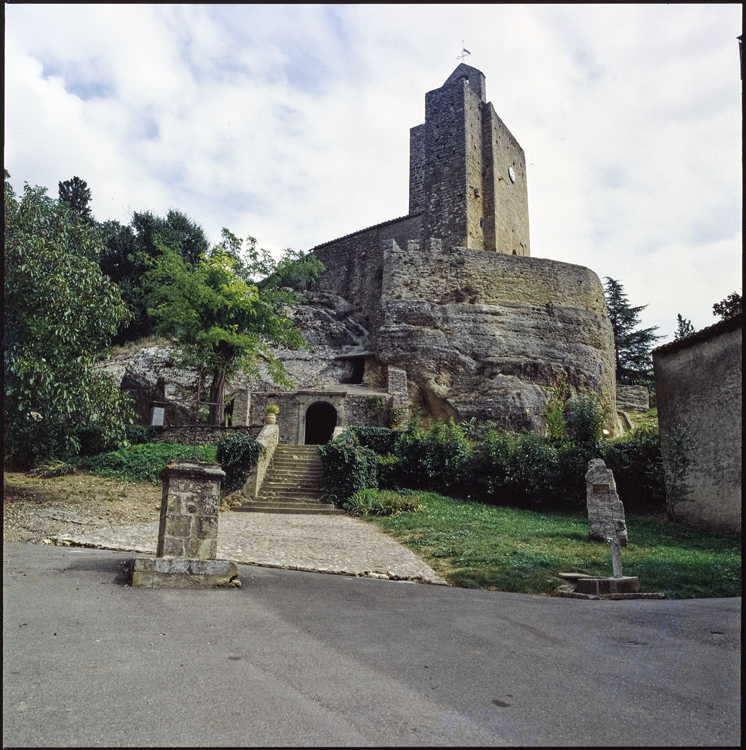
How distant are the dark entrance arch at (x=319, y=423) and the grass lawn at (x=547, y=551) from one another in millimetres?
10217

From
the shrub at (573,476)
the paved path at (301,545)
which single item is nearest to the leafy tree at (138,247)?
the paved path at (301,545)

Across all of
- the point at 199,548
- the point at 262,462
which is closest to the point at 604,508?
the point at 199,548

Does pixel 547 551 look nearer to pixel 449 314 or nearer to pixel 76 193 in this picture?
pixel 449 314

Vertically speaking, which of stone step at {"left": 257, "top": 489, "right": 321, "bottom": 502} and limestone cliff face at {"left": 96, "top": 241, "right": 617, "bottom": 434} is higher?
limestone cliff face at {"left": 96, "top": 241, "right": 617, "bottom": 434}

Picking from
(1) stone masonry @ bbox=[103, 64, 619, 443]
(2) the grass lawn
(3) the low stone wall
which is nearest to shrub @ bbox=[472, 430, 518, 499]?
(2) the grass lawn

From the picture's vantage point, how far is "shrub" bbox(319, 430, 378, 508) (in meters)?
15.7

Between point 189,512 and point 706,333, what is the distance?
12.0m

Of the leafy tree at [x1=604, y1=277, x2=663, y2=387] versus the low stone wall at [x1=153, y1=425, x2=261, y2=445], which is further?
the leafy tree at [x1=604, y1=277, x2=663, y2=387]

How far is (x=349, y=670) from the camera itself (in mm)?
3969

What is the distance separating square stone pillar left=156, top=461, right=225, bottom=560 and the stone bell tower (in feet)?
78.4

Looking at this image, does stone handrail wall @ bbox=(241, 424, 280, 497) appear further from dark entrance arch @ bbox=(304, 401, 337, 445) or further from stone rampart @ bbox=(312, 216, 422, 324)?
stone rampart @ bbox=(312, 216, 422, 324)

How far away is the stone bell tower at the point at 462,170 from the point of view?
29984 millimetres

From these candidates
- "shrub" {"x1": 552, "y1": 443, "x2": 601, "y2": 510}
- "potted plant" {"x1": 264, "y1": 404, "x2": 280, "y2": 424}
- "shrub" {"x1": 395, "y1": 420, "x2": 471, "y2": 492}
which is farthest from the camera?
"potted plant" {"x1": 264, "y1": 404, "x2": 280, "y2": 424}

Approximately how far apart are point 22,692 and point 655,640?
470 centimetres
